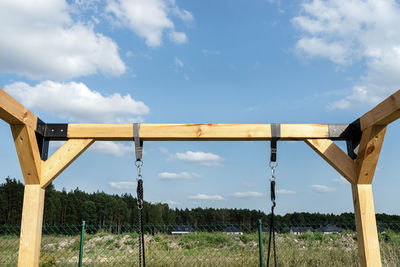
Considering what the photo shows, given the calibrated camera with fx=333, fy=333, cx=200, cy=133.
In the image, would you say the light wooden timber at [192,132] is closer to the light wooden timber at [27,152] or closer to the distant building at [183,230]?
the light wooden timber at [27,152]

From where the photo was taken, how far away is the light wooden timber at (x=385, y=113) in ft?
8.95

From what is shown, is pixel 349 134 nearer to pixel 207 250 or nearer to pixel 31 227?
pixel 31 227

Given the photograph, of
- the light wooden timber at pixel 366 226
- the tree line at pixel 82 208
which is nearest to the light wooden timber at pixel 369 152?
the light wooden timber at pixel 366 226

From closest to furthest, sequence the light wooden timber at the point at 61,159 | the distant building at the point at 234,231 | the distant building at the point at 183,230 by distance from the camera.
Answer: the light wooden timber at the point at 61,159, the distant building at the point at 183,230, the distant building at the point at 234,231

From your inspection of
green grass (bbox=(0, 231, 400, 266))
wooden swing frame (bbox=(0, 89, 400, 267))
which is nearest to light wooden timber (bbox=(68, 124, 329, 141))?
wooden swing frame (bbox=(0, 89, 400, 267))

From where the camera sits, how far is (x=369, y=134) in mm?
3117

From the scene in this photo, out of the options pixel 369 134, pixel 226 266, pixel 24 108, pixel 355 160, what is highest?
pixel 24 108

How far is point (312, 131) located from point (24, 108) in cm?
278

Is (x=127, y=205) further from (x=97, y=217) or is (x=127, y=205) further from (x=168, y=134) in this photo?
(x=168, y=134)

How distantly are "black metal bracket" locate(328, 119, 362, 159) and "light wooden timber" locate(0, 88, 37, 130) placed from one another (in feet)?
9.68

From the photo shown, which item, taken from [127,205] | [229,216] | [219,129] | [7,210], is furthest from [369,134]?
[7,210]

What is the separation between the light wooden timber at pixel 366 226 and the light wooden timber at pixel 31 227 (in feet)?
10.1

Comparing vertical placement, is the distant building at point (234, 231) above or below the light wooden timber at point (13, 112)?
below

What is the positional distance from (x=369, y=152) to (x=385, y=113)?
477 mm
